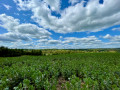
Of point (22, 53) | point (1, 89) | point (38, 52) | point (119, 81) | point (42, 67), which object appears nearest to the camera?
point (1, 89)

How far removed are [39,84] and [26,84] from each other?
870 mm

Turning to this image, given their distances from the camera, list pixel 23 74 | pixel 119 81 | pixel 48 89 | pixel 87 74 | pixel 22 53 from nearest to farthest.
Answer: pixel 48 89 → pixel 119 81 → pixel 23 74 → pixel 87 74 → pixel 22 53

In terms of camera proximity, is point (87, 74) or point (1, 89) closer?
point (1, 89)

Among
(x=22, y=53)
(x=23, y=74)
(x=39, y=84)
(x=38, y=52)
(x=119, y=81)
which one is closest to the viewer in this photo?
(x=39, y=84)

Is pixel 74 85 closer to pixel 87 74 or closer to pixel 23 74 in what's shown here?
pixel 87 74

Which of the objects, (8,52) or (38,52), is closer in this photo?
(8,52)

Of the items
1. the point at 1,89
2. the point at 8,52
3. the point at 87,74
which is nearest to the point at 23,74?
the point at 1,89

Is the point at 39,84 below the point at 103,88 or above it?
above

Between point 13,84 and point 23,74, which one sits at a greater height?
point 23,74

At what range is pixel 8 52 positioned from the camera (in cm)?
4016

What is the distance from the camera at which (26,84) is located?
3793 mm

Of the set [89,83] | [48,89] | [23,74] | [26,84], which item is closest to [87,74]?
[89,83]

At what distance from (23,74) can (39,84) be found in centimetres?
214

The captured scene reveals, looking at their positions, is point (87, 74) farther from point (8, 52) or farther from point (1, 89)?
point (8, 52)
